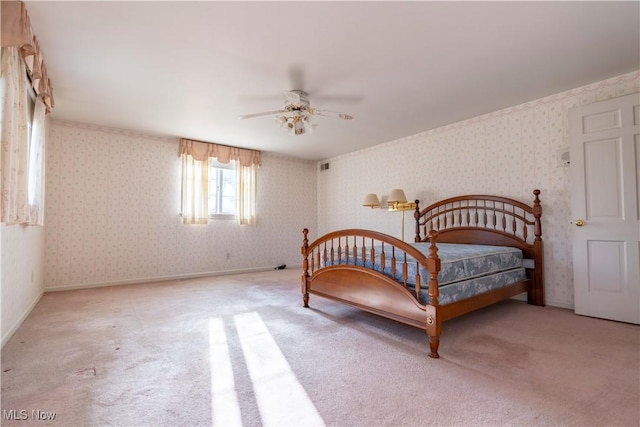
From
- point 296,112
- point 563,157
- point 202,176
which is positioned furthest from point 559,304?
point 202,176

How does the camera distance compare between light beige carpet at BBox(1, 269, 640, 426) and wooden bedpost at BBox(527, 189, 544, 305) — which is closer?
light beige carpet at BBox(1, 269, 640, 426)

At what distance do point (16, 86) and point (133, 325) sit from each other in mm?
2117

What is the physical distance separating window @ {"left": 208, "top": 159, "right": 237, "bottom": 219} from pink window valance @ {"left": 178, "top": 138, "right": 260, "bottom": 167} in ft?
0.51

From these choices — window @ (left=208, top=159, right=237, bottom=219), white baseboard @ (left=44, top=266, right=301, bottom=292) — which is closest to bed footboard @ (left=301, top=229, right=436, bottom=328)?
white baseboard @ (left=44, top=266, right=301, bottom=292)

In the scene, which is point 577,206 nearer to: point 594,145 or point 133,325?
point 594,145

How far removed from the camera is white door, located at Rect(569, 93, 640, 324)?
2814 millimetres

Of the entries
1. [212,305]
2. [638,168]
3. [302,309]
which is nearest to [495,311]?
[638,168]

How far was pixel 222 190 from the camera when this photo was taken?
5.76m

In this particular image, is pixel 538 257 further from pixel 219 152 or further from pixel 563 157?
pixel 219 152

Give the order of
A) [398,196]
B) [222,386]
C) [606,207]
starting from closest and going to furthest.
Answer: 1. [222,386]
2. [606,207]
3. [398,196]

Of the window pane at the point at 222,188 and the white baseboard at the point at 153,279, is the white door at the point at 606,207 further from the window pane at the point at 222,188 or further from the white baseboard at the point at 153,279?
the window pane at the point at 222,188

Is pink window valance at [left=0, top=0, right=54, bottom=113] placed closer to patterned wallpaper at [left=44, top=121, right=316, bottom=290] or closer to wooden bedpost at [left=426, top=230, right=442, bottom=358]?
patterned wallpaper at [left=44, top=121, right=316, bottom=290]

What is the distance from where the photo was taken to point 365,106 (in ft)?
12.4

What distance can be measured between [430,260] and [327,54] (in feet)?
6.38
